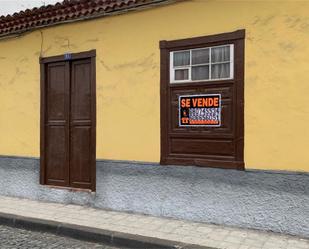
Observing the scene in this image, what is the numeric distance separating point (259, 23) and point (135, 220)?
3.48 m

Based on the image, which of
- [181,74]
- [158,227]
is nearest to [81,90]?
[181,74]

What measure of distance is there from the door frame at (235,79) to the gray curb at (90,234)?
1404mm

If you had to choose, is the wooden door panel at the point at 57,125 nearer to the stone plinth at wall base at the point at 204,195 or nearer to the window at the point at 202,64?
the stone plinth at wall base at the point at 204,195

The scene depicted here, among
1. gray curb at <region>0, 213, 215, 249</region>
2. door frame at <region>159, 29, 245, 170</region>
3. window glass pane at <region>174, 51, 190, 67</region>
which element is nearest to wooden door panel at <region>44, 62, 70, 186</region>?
gray curb at <region>0, 213, 215, 249</region>

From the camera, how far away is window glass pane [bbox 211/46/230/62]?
6.46 m

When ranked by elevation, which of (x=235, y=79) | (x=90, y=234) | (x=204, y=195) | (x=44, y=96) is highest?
(x=235, y=79)

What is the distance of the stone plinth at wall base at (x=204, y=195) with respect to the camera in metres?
5.89

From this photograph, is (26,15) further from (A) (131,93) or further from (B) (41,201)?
(B) (41,201)

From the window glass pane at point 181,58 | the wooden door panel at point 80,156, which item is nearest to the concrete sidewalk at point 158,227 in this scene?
the wooden door panel at point 80,156

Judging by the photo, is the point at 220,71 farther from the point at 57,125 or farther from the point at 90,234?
the point at 57,125

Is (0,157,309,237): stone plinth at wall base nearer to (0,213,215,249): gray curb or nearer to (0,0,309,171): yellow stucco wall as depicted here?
(0,0,309,171): yellow stucco wall

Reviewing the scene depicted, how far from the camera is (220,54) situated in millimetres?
6531

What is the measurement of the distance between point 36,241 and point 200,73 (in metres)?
3.51

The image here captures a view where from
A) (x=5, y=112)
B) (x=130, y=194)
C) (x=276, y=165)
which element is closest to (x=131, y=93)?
(x=130, y=194)
